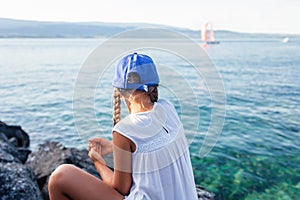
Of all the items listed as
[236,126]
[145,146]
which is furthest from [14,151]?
[236,126]

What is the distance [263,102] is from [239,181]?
8.12 m

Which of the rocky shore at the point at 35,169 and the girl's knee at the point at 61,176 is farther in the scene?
the rocky shore at the point at 35,169

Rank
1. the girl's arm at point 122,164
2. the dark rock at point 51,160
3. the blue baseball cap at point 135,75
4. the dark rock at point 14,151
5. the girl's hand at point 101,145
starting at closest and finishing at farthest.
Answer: the girl's arm at point 122,164 < the blue baseball cap at point 135,75 < the girl's hand at point 101,145 < the dark rock at point 51,160 < the dark rock at point 14,151

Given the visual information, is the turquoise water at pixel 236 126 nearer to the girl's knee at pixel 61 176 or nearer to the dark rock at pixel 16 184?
the girl's knee at pixel 61 176

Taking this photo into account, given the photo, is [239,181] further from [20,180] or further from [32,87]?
[32,87]

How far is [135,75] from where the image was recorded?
2.35 meters

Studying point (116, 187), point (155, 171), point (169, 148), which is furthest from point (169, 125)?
point (116, 187)

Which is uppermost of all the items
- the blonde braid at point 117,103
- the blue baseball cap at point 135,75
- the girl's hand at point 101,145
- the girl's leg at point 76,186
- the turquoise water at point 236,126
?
the blue baseball cap at point 135,75

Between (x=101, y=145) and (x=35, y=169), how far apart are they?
280 cm

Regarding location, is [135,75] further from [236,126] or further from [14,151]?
[236,126]

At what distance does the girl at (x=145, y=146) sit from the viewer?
2.22 metres

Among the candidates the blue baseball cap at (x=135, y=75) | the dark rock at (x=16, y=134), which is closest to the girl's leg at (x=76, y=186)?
the blue baseball cap at (x=135, y=75)

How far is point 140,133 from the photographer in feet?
7.29

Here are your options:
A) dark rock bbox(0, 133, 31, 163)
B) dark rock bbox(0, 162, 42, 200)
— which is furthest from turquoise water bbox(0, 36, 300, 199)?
dark rock bbox(0, 133, 31, 163)
